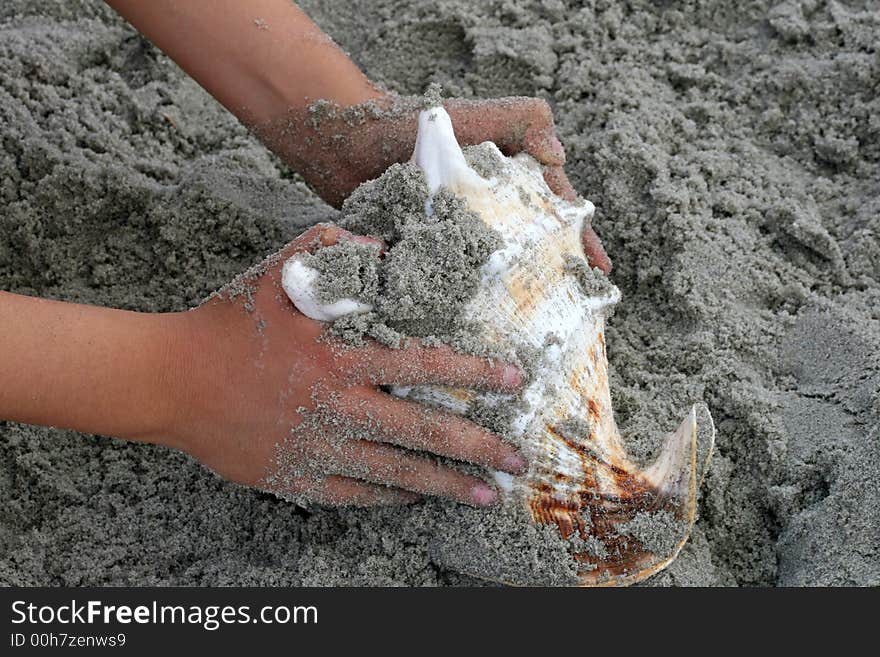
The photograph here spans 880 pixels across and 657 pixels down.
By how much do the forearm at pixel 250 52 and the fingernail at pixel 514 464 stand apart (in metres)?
0.88

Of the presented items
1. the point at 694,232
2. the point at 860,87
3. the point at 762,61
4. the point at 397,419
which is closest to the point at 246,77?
the point at 397,419

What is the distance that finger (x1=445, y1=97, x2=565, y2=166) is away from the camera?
6.98ft

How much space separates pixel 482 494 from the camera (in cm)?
187

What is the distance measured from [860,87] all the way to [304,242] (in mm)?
1606

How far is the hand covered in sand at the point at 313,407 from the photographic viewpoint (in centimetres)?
173

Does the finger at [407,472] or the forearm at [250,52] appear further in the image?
the forearm at [250,52]

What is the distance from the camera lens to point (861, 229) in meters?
2.36

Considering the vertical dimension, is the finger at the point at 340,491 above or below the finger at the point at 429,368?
below

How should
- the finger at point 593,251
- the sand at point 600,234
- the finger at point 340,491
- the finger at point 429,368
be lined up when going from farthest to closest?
the finger at point 593,251 → the sand at point 600,234 → the finger at point 340,491 → the finger at point 429,368

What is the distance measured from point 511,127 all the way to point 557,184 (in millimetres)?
160

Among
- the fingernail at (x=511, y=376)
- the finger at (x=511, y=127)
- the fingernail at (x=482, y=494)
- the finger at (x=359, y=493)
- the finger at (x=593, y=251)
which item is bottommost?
the finger at (x=359, y=493)

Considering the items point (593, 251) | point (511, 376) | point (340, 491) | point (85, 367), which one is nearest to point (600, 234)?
point (593, 251)

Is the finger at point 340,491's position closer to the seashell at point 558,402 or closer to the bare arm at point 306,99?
the seashell at point 558,402

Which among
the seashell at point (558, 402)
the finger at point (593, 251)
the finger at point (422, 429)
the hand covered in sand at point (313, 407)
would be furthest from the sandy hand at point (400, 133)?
the finger at point (422, 429)
